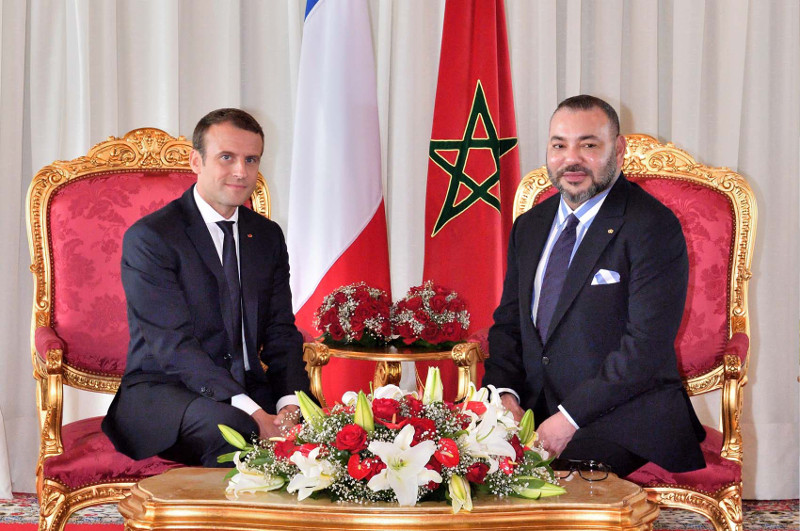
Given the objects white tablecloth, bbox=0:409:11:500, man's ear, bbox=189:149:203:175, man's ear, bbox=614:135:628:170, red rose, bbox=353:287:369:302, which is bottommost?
white tablecloth, bbox=0:409:11:500

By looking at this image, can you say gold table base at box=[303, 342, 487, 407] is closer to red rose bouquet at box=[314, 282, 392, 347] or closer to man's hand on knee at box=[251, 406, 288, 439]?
red rose bouquet at box=[314, 282, 392, 347]

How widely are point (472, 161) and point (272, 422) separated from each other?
231cm

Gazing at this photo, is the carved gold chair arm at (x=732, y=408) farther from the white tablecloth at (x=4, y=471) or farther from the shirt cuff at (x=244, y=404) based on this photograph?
the white tablecloth at (x=4, y=471)

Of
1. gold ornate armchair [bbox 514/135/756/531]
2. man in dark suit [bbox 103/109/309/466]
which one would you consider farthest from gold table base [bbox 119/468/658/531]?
gold ornate armchair [bbox 514/135/756/531]

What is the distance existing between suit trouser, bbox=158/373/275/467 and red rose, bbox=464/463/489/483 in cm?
106

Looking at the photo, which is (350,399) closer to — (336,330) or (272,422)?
(272,422)

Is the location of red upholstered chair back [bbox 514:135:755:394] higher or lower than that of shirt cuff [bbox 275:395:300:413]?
higher

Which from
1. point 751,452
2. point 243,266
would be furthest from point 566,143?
point 751,452

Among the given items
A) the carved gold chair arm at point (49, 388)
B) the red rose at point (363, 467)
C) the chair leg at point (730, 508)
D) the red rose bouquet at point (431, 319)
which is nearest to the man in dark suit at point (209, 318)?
the carved gold chair arm at point (49, 388)

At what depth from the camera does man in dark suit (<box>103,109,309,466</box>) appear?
124 inches

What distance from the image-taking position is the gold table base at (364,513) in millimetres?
2170

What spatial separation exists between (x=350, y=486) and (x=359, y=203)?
2874 millimetres

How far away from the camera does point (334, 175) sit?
4.93m

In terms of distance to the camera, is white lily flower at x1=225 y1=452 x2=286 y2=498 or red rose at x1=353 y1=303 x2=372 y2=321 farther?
red rose at x1=353 y1=303 x2=372 y2=321
